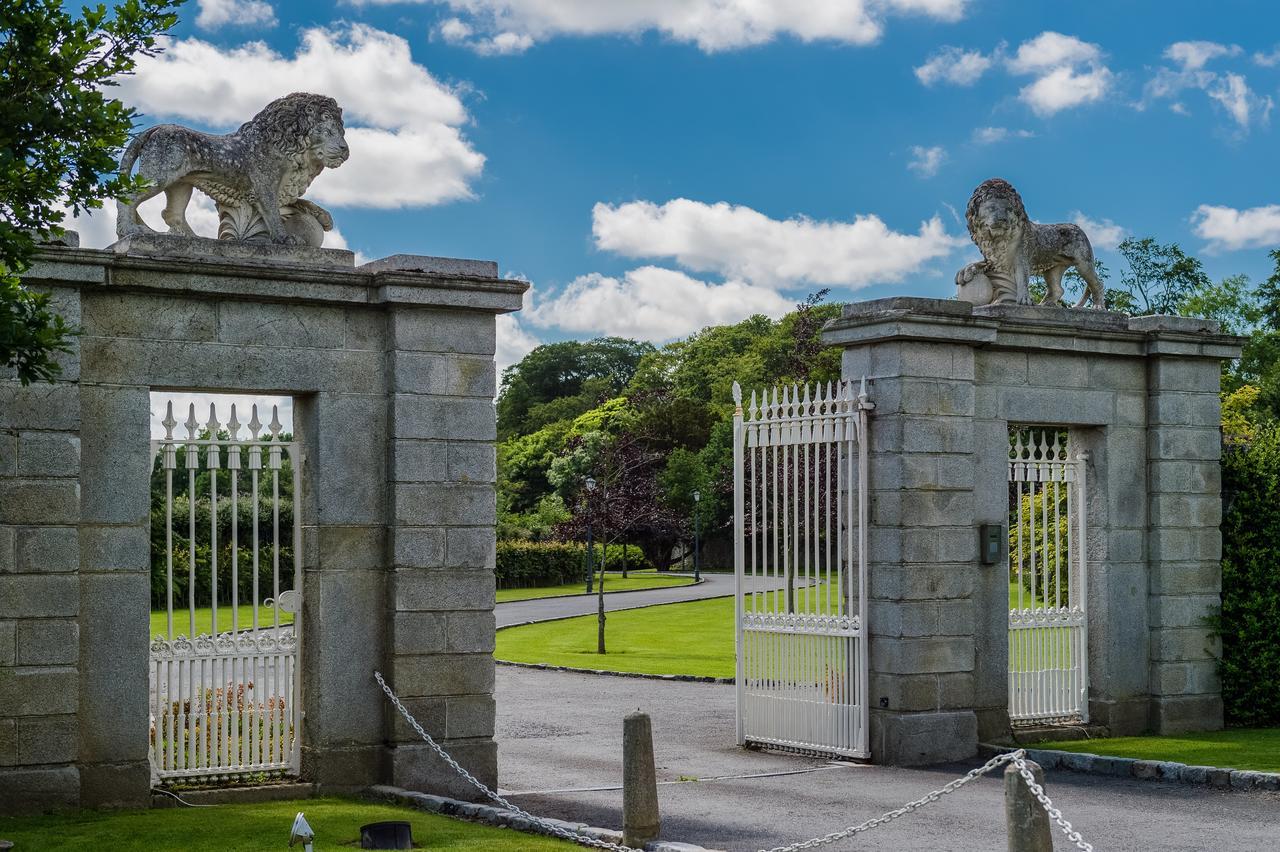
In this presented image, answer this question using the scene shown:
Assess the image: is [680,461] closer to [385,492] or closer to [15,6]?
[385,492]

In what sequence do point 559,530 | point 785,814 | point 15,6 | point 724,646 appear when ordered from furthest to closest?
1. point 559,530
2. point 724,646
3. point 785,814
4. point 15,6

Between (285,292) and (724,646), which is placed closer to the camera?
(285,292)

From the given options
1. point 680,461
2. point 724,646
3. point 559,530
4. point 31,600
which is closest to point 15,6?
point 31,600

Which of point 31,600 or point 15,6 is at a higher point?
point 15,6

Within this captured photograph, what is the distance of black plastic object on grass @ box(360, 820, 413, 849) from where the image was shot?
830cm

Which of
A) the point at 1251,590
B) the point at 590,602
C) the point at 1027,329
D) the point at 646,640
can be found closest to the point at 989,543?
the point at 1027,329

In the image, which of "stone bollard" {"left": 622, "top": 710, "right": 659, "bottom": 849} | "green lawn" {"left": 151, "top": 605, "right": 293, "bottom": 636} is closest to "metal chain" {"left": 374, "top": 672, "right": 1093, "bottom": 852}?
"stone bollard" {"left": 622, "top": 710, "right": 659, "bottom": 849}

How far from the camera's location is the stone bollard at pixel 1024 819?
6.09m

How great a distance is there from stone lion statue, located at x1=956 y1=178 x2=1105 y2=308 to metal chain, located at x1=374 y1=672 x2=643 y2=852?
650cm

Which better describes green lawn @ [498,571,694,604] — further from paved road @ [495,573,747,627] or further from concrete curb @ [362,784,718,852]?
concrete curb @ [362,784,718,852]

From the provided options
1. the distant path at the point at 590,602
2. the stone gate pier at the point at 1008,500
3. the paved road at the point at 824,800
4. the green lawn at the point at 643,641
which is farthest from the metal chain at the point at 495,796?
the distant path at the point at 590,602

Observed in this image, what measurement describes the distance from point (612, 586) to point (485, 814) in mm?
36594

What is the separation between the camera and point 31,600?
960 centimetres

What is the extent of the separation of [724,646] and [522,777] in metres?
14.4
